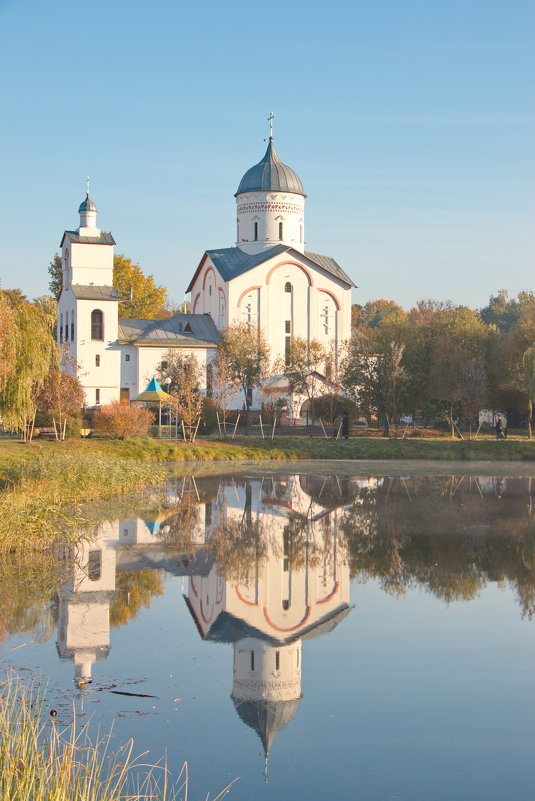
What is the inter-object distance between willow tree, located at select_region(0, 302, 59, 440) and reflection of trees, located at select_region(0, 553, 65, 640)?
962 centimetres

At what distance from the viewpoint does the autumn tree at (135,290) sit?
63125 millimetres

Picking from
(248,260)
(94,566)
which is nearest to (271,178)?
(248,260)

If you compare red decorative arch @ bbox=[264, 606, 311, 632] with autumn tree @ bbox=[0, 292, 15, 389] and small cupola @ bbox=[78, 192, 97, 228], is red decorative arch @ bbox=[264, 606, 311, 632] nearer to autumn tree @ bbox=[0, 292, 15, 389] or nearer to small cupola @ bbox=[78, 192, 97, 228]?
autumn tree @ bbox=[0, 292, 15, 389]

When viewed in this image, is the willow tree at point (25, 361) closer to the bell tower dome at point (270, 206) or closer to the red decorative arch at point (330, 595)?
the red decorative arch at point (330, 595)

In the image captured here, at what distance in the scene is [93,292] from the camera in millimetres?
49031

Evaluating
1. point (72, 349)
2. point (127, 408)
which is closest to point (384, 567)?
point (127, 408)

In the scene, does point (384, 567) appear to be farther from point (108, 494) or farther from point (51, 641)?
point (108, 494)

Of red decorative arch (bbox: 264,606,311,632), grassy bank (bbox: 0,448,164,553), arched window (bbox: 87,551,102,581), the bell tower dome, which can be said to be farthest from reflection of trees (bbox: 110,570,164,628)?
the bell tower dome

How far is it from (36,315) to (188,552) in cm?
1333

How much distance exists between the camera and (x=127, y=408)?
109 ft

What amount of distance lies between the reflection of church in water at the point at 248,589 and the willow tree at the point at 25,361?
628 centimetres

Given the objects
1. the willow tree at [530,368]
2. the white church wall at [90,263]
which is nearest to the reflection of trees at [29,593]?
the willow tree at [530,368]

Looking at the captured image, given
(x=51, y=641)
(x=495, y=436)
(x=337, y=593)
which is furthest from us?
(x=495, y=436)

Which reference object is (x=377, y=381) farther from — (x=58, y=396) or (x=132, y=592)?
(x=132, y=592)
